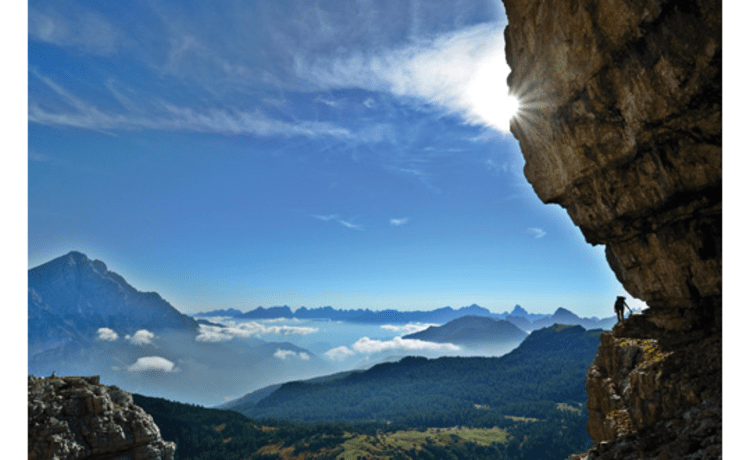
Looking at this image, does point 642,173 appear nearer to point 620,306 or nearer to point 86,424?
point 620,306

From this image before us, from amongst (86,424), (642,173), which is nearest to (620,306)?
(642,173)

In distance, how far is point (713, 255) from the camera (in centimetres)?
2856

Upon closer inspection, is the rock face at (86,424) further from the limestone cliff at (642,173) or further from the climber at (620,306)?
the climber at (620,306)

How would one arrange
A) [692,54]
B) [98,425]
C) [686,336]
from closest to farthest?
[692,54] < [686,336] < [98,425]

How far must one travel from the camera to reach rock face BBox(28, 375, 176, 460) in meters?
35.5

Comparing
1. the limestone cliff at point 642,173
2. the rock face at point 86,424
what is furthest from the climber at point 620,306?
the rock face at point 86,424

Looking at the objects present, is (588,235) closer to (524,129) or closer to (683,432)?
(524,129)

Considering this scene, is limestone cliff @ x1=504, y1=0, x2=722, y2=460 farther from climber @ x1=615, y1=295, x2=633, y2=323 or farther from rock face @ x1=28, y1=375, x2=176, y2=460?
rock face @ x1=28, y1=375, x2=176, y2=460

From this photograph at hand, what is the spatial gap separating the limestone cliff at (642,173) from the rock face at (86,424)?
4035cm

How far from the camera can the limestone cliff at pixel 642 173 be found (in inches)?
904

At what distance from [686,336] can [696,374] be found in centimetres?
497

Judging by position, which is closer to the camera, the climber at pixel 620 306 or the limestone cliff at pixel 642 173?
the limestone cliff at pixel 642 173

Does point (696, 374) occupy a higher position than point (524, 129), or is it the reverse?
point (524, 129)
